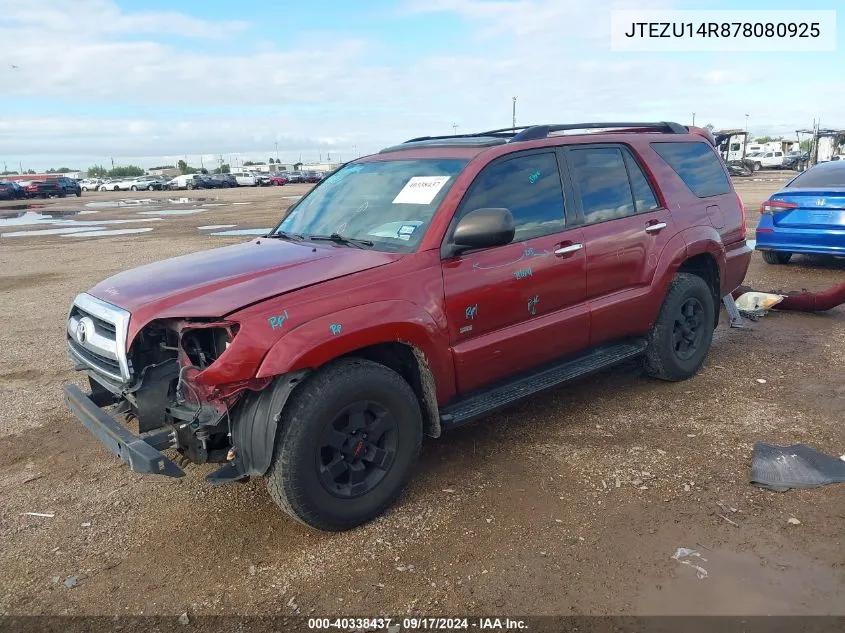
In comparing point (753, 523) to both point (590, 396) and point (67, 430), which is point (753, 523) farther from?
point (67, 430)

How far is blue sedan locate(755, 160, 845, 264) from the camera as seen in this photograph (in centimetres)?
831

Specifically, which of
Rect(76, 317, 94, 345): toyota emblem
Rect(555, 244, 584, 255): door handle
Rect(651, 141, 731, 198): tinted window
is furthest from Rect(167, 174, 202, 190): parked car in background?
Rect(555, 244, 584, 255): door handle

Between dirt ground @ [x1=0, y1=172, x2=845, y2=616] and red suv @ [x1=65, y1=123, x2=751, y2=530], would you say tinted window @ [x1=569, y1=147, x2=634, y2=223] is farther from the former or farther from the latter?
dirt ground @ [x1=0, y1=172, x2=845, y2=616]

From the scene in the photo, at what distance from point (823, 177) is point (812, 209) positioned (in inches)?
27.2

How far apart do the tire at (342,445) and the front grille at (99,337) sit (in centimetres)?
86

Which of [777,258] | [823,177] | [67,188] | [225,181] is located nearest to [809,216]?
[823,177]

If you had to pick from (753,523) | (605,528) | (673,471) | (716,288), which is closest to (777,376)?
(716,288)

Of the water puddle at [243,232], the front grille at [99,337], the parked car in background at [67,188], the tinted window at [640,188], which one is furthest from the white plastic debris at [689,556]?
the parked car in background at [67,188]

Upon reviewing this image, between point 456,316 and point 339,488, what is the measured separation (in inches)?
42.4

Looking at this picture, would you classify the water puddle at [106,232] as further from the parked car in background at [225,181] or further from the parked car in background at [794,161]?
the parked car in background at [794,161]

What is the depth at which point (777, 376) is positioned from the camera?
5.28 meters

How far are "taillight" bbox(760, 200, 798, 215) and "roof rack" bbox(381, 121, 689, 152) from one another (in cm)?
421

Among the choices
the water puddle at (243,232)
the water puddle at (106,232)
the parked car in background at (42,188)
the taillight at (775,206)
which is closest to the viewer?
the taillight at (775,206)

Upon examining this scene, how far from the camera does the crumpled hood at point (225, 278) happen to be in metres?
3.13
